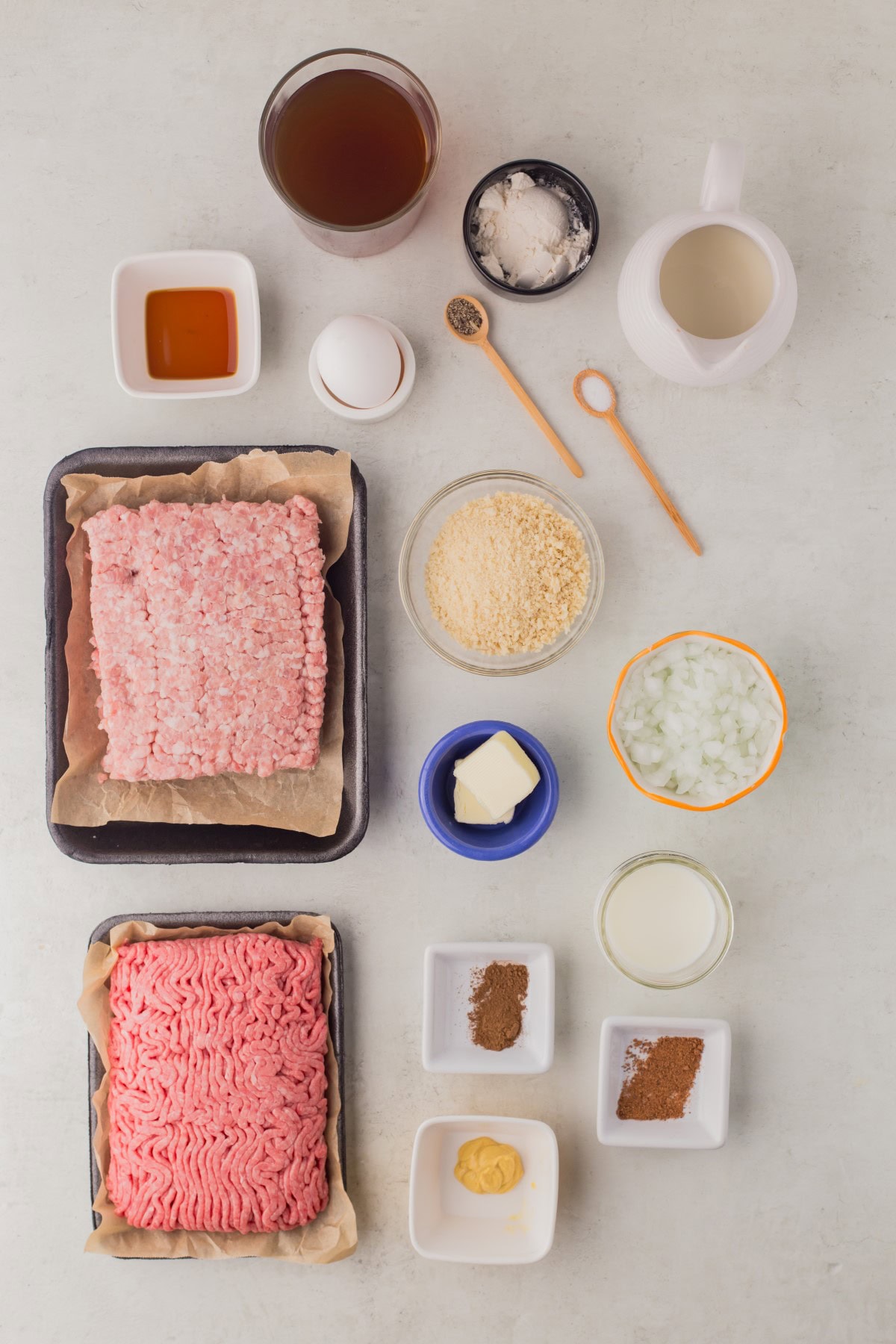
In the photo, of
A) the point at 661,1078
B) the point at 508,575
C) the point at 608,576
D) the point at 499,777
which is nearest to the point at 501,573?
the point at 508,575

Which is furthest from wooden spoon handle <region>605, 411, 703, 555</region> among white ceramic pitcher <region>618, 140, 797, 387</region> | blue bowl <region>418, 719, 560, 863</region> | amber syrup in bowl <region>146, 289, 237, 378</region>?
amber syrup in bowl <region>146, 289, 237, 378</region>

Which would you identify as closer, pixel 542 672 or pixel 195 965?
pixel 195 965

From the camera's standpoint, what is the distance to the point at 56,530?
Result: 5.07 feet

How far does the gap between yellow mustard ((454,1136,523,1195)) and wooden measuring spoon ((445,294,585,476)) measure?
122cm

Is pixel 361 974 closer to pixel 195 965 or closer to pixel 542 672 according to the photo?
pixel 195 965

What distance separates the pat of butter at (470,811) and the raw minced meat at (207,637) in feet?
0.86

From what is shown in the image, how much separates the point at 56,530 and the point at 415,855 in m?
0.87

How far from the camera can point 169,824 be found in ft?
5.08

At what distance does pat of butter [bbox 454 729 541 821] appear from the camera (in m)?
1.45

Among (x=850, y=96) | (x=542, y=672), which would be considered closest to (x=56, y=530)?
(x=542, y=672)

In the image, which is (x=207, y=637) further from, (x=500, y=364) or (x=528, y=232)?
(x=528, y=232)

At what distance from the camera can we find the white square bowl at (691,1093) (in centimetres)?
151

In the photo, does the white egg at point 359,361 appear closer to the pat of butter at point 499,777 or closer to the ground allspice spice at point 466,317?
the ground allspice spice at point 466,317

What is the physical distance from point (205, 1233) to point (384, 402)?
150cm
